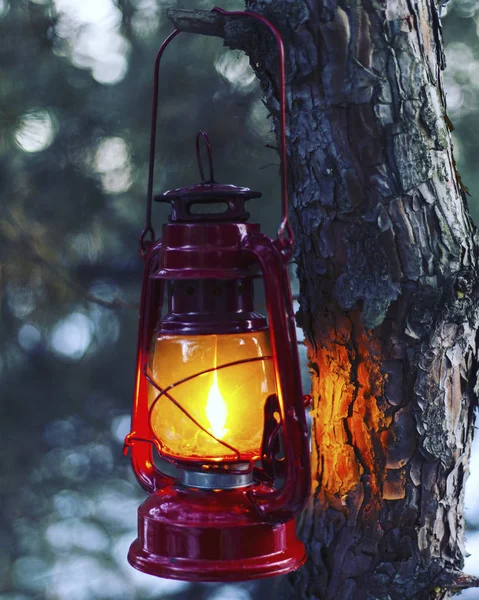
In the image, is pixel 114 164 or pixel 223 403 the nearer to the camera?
pixel 223 403

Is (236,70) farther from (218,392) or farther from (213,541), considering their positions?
(213,541)

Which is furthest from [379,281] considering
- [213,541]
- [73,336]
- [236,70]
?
[73,336]

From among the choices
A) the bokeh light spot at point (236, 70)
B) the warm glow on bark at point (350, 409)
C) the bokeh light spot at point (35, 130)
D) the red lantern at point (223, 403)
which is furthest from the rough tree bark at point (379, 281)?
the bokeh light spot at point (35, 130)

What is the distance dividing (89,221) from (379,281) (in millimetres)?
975

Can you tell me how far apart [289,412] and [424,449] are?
36 centimetres

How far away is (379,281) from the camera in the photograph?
1.19 m

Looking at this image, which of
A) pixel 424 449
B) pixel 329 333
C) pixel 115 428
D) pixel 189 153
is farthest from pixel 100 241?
pixel 424 449

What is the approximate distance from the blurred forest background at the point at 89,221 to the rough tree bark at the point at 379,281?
0.69 m

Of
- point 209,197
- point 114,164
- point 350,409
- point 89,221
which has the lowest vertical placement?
point 350,409

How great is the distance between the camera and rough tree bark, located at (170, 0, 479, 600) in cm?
118

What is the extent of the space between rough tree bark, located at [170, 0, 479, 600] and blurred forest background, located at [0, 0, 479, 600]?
2.27ft

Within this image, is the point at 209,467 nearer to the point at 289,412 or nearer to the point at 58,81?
the point at 289,412

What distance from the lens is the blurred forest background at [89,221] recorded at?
190cm

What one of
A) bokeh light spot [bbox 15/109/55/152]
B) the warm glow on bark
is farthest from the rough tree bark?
bokeh light spot [bbox 15/109/55/152]
